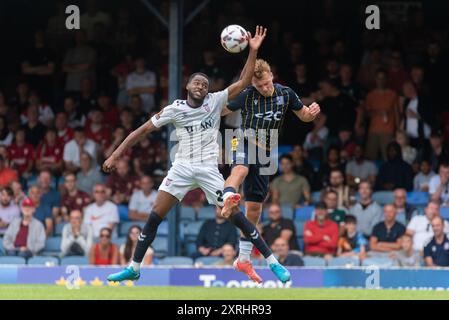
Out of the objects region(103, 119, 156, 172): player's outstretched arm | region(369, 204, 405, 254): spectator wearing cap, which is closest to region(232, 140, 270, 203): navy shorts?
region(103, 119, 156, 172): player's outstretched arm

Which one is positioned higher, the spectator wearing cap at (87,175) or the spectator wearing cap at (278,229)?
the spectator wearing cap at (87,175)

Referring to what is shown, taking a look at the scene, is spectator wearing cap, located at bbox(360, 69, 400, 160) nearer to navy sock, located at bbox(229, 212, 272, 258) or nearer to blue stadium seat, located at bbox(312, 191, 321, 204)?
blue stadium seat, located at bbox(312, 191, 321, 204)

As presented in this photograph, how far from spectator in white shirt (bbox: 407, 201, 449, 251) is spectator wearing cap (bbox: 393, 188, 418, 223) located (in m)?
0.53

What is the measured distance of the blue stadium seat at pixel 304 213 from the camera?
65.7ft

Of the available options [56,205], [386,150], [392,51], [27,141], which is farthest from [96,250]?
[392,51]

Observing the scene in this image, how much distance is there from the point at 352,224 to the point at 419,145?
2.65 m

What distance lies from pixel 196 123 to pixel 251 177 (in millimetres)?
916

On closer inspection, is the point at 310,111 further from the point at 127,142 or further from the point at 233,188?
the point at 127,142

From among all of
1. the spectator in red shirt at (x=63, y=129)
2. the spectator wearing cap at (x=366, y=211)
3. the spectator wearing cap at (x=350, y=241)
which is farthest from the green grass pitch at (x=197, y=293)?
the spectator in red shirt at (x=63, y=129)

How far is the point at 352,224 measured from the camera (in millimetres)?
18953

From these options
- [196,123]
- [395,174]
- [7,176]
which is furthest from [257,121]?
[7,176]

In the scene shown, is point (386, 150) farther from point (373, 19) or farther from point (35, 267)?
point (35, 267)

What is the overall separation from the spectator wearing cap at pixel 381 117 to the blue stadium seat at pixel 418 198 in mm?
993

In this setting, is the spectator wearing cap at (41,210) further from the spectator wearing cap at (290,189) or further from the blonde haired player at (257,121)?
the blonde haired player at (257,121)
